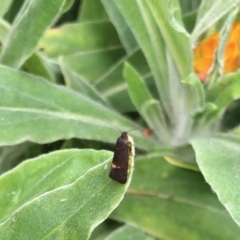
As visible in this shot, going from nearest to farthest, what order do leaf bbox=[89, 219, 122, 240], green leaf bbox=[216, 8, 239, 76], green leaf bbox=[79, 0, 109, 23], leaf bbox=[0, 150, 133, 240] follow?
leaf bbox=[0, 150, 133, 240], green leaf bbox=[216, 8, 239, 76], leaf bbox=[89, 219, 122, 240], green leaf bbox=[79, 0, 109, 23]

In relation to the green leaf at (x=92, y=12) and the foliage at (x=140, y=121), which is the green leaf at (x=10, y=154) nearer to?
the foliage at (x=140, y=121)

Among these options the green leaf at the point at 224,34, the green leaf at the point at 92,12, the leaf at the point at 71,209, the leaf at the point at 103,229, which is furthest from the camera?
the green leaf at the point at 92,12

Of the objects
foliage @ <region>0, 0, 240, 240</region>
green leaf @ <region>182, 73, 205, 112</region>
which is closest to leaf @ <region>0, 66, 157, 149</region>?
foliage @ <region>0, 0, 240, 240</region>

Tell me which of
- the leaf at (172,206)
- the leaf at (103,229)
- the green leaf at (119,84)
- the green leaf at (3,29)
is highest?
the green leaf at (3,29)

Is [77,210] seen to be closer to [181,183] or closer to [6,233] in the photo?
[6,233]

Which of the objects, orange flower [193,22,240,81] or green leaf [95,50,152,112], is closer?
orange flower [193,22,240,81]

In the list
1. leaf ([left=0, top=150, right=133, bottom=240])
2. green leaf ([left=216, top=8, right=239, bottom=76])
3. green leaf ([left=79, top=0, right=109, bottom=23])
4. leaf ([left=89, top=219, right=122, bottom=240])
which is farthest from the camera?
green leaf ([left=79, top=0, right=109, bottom=23])

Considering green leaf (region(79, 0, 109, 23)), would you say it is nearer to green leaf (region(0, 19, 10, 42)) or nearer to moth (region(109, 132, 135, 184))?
green leaf (region(0, 19, 10, 42))

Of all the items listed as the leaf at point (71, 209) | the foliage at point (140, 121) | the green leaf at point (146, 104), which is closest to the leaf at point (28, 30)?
the foliage at point (140, 121)

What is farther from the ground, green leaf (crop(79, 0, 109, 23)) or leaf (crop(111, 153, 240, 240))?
green leaf (crop(79, 0, 109, 23))
